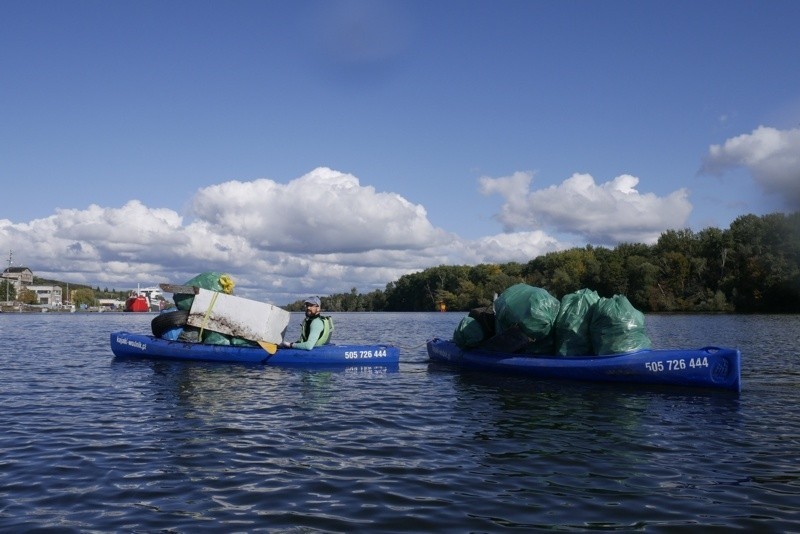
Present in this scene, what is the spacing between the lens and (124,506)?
653cm

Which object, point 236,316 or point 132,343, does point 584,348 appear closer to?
point 236,316

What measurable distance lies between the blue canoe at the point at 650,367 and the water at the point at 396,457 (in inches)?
11.9

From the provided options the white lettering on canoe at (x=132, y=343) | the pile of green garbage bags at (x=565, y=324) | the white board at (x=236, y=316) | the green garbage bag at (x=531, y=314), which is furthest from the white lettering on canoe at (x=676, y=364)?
the white lettering on canoe at (x=132, y=343)

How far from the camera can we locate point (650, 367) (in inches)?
562

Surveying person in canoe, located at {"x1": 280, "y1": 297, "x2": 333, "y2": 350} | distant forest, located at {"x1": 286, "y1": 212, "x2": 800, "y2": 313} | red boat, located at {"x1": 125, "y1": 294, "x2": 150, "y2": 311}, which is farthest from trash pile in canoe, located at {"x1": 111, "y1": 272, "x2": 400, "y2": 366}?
red boat, located at {"x1": 125, "y1": 294, "x2": 150, "y2": 311}

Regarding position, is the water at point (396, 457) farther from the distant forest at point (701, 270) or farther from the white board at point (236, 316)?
the distant forest at point (701, 270)

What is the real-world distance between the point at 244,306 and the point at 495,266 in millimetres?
138988

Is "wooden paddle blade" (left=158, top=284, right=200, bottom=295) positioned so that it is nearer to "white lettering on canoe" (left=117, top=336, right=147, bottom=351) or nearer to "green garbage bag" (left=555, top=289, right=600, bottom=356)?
"white lettering on canoe" (left=117, top=336, right=147, bottom=351)

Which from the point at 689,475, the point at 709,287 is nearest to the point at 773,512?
the point at 689,475

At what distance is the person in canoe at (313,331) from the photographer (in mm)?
18791

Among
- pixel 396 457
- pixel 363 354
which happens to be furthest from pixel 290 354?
pixel 396 457

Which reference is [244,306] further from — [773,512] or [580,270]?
[580,270]

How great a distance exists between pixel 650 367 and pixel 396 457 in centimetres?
807

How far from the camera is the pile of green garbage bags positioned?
1495 cm
